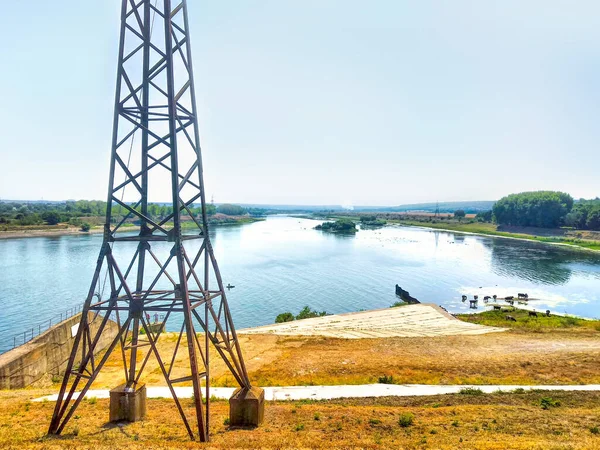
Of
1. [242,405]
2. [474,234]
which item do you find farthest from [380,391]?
[474,234]

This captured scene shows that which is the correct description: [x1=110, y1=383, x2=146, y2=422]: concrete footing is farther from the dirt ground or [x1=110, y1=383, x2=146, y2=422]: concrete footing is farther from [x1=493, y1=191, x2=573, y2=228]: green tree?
[x1=493, y1=191, x2=573, y2=228]: green tree

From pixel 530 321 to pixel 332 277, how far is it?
3384cm

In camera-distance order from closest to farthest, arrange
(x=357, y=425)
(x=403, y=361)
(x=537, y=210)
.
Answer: (x=357, y=425)
(x=403, y=361)
(x=537, y=210)

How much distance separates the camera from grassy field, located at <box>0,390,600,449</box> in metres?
11.2

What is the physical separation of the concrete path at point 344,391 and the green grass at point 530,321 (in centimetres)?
1827

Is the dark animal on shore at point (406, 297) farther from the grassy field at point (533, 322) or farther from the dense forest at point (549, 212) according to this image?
the dense forest at point (549, 212)

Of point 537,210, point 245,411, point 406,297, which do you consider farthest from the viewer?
point 537,210

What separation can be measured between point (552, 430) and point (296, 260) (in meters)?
75.4

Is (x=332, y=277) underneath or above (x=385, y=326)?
underneath

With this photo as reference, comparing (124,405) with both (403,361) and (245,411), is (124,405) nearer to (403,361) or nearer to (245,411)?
(245,411)

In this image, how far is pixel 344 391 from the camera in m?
18.2

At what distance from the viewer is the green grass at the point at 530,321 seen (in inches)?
1411

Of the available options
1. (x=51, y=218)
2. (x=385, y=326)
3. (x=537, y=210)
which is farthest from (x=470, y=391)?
(x=51, y=218)

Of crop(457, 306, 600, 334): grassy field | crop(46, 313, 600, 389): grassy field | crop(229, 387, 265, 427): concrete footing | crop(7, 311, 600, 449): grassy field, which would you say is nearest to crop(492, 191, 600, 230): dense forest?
crop(457, 306, 600, 334): grassy field
